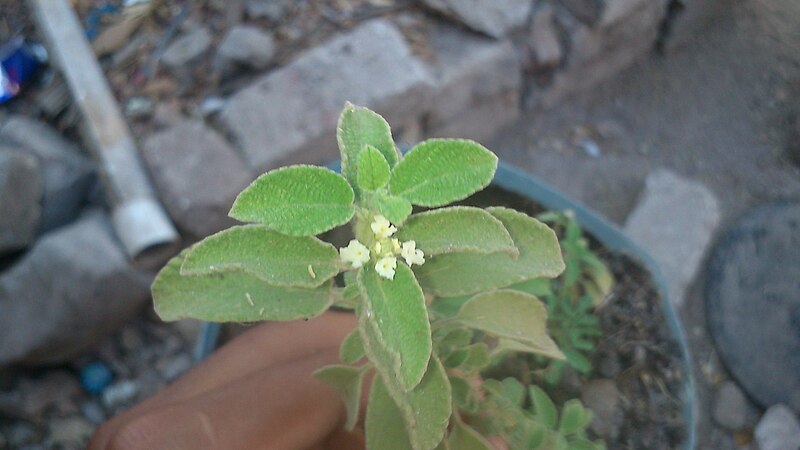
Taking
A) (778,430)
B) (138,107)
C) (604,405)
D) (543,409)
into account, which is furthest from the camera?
(138,107)

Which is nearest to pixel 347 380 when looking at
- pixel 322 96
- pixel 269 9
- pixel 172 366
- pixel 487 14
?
pixel 322 96

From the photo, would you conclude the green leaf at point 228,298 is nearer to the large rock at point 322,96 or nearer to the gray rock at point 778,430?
the large rock at point 322,96

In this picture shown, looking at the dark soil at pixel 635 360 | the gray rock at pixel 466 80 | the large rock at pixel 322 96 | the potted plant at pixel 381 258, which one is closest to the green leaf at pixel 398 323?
the potted plant at pixel 381 258

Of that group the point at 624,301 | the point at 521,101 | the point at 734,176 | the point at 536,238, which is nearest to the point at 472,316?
the point at 536,238

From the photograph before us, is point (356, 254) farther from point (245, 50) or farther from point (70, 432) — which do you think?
point (70, 432)

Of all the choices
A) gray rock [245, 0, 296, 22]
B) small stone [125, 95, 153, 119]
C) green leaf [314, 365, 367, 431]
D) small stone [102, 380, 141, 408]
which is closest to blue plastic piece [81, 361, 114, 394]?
small stone [102, 380, 141, 408]

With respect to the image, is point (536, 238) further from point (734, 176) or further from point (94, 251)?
point (734, 176)
